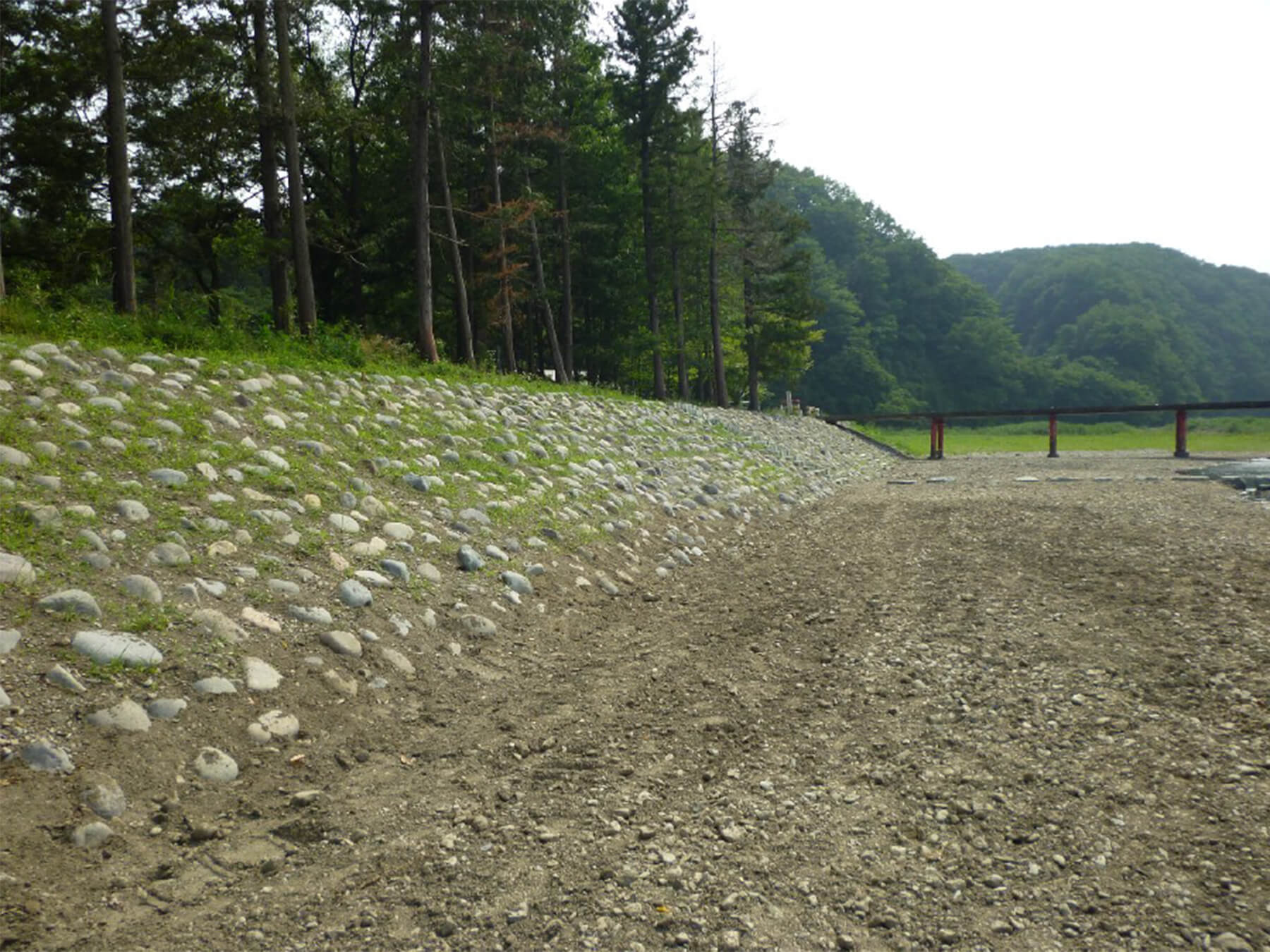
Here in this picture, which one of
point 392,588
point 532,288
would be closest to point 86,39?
point 532,288

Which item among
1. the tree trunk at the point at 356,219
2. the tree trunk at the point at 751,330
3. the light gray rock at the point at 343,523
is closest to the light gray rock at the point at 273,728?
the light gray rock at the point at 343,523

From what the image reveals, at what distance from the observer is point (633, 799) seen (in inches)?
132

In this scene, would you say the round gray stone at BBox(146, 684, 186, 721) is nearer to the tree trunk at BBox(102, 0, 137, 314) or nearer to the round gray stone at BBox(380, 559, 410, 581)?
the round gray stone at BBox(380, 559, 410, 581)

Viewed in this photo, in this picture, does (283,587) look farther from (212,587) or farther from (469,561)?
(469,561)

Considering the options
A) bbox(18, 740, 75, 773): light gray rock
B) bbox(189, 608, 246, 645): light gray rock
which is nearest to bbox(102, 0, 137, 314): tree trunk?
bbox(189, 608, 246, 645): light gray rock

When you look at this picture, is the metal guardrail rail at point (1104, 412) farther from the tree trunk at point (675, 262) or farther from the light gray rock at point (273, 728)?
the light gray rock at point (273, 728)

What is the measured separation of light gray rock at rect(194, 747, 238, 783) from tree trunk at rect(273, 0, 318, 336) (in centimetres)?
1055

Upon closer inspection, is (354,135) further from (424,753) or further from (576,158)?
(424,753)

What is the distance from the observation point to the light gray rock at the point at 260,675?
3957 millimetres

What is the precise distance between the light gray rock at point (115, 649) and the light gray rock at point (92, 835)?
3.19ft

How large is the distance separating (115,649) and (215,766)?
862mm

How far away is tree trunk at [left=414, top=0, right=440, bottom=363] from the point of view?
48.9 feet

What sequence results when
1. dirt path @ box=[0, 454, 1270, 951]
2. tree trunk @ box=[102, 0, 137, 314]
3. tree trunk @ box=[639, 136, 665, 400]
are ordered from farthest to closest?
tree trunk @ box=[639, 136, 665, 400]
tree trunk @ box=[102, 0, 137, 314]
dirt path @ box=[0, 454, 1270, 951]

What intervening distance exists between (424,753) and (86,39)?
1943cm
